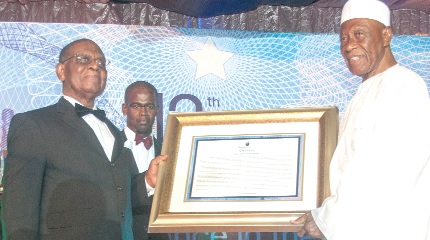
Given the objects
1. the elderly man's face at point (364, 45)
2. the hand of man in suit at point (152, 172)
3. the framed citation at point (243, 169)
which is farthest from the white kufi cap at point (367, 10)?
the hand of man in suit at point (152, 172)

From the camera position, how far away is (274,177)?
392 cm

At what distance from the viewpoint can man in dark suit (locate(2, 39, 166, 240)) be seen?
3949mm

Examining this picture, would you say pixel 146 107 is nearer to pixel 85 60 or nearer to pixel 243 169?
pixel 85 60

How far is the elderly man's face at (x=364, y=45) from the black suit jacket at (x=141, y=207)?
1559mm

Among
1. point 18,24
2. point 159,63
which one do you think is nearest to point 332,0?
point 159,63

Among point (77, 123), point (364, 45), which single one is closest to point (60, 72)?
point (77, 123)

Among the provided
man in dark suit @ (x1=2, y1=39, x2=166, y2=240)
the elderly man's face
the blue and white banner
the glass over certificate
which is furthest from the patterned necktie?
the elderly man's face

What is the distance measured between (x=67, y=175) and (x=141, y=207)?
0.80 metres

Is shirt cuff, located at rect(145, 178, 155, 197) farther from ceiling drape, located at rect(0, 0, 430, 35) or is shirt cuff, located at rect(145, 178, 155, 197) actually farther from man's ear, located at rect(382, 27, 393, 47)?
man's ear, located at rect(382, 27, 393, 47)

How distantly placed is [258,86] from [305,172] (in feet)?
6.00

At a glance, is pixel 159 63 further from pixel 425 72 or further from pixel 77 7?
pixel 425 72

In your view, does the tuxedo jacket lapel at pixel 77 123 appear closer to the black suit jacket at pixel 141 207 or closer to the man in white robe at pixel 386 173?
the black suit jacket at pixel 141 207

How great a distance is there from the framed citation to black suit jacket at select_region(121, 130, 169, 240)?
0.55m

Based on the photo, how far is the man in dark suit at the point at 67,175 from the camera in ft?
13.0
